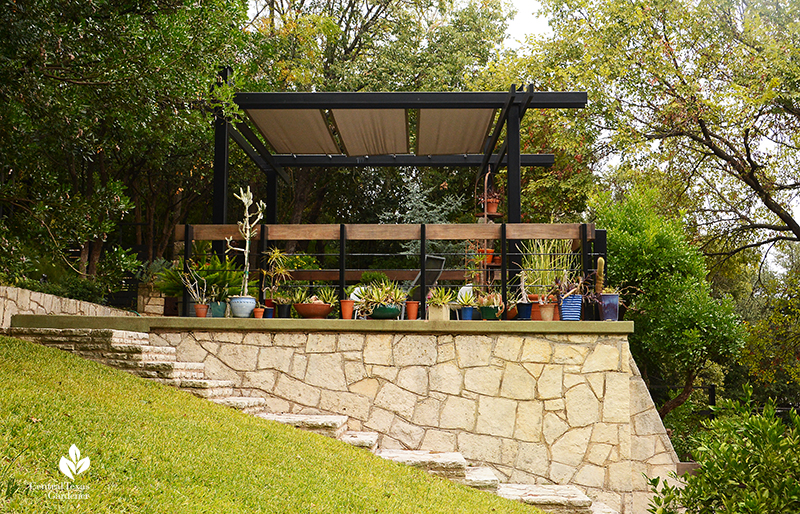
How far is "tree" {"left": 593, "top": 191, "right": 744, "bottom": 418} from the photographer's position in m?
11.5

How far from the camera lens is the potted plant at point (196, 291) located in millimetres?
6695

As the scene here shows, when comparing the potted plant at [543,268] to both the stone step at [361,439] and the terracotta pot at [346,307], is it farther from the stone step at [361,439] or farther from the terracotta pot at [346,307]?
the stone step at [361,439]

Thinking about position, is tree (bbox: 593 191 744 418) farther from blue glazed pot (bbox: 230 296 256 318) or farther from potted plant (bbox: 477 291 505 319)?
blue glazed pot (bbox: 230 296 256 318)

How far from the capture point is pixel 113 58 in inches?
222

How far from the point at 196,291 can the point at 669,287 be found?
8411 millimetres

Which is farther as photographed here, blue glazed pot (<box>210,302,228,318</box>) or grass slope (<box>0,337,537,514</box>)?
blue glazed pot (<box>210,302,228,318</box>)

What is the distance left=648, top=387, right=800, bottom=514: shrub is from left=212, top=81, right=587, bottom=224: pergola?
428 centimetres

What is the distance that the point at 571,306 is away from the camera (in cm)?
648

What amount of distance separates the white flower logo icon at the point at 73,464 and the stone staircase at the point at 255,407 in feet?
8.25

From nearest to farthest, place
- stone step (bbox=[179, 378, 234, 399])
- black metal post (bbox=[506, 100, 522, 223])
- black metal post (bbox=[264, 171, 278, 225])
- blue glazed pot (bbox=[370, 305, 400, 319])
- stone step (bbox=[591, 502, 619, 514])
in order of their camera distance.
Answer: stone step (bbox=[591, 502, 619, 514]), stone step (bbox=[179, 378, 234, 399]), blue glazed pot (bbox=[370, 305, 400, 319]), black metal post (bbox=[506, 100, 522, 223]), black metal post (bbox=[264, 171, 278, 225])

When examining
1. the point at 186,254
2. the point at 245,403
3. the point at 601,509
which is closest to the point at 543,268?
the point at 601,509

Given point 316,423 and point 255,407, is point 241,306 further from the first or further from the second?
point 316,423

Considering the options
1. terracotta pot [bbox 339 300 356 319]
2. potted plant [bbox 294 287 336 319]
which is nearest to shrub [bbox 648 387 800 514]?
terracotta pot [bbox 339 300 356 319]

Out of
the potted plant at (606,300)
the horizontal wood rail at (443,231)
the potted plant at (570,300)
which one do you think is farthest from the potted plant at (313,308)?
the potted plant at (606,300)
